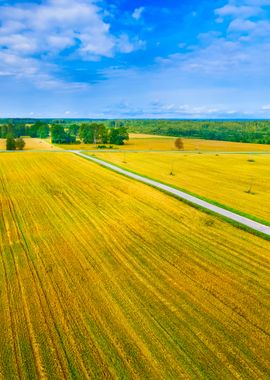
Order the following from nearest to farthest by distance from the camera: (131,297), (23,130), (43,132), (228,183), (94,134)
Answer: (131,297) → (228,183) → (94,134) → (43,132) → (23,130)

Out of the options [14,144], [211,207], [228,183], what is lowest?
[211,207]

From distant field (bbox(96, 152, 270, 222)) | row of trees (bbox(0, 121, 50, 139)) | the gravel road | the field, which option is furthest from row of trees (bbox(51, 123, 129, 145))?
the field

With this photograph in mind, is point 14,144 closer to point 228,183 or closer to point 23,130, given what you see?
point 228,183

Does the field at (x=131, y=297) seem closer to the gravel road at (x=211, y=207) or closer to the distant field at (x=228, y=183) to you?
the gravel road at (x=211, y=207)

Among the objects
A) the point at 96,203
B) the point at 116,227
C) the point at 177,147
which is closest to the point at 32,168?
the point at 96,203

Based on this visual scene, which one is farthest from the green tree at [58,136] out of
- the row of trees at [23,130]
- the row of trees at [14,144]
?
the row of trees at [23,130]

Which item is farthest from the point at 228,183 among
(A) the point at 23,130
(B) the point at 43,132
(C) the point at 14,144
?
(A) the point at 23,130

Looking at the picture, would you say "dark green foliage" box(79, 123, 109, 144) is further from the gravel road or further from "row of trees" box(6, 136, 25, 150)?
the gravel road

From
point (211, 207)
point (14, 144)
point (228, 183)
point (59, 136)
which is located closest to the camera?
point (211, 207)

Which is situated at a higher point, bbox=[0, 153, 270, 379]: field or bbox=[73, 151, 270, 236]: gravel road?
bbox=[73, 151, 270, 236]: gravel road
